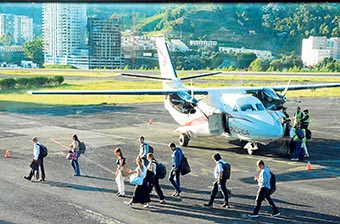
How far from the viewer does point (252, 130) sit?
1122cm

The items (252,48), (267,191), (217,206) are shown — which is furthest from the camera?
(252,48)

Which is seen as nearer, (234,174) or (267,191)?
(267,191)

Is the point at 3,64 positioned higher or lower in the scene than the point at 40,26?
lower

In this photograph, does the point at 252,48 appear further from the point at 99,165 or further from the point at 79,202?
the point at 79,202

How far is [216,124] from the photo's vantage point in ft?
40.0

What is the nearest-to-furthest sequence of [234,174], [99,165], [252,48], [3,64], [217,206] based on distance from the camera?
[217,206] → [234,174] → [99,165] → [3,64] → [252,48]

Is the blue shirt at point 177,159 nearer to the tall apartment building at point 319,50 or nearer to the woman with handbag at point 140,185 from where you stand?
the woman with handbag at point 140,185

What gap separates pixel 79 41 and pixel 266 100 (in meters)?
5.37

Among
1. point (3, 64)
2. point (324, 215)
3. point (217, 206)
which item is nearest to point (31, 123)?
point (3, 64)

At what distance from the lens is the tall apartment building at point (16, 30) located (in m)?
10.2

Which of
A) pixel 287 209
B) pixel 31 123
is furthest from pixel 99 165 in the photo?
pixel 31 123

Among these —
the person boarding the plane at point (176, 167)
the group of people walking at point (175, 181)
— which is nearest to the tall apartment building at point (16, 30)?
the group of people walking at point (175, 181)

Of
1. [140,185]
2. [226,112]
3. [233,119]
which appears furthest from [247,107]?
[140,185]

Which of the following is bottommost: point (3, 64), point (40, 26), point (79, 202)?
point (79, 202)
